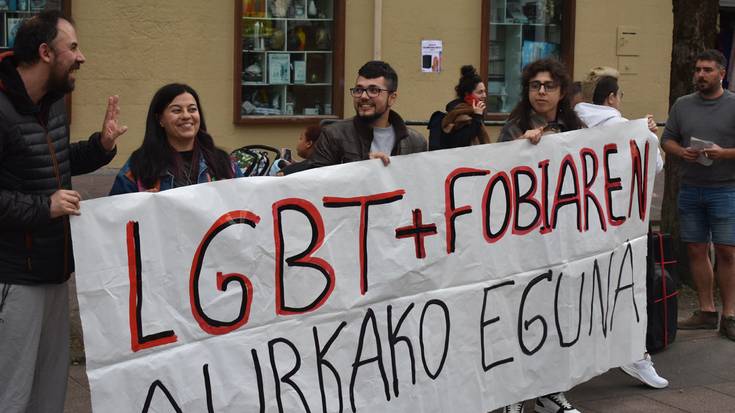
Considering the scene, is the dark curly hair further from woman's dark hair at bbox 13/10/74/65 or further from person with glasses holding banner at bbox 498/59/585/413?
woman's dark hair at bbox 13/10/74/65

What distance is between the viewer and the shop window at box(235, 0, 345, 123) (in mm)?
12695

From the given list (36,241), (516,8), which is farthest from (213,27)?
(36,241)

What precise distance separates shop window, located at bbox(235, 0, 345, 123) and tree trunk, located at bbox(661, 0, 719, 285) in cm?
487

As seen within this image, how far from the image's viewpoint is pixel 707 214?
7.59 m

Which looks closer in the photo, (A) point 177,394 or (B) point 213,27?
(A) point 177,394

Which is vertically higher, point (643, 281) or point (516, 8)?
point (516, 8)

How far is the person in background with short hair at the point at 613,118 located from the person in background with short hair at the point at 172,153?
2452mm

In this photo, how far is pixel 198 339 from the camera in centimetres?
441

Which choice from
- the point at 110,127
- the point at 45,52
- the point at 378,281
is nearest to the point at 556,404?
the point at 378,281

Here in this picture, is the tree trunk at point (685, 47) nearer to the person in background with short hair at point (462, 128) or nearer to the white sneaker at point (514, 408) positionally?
the person in background with short hair at point (462, 128)

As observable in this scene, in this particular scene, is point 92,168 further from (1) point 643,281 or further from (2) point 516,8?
(2) point 516,8

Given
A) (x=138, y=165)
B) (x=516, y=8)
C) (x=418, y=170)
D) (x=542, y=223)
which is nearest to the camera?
(x=138, y=165)

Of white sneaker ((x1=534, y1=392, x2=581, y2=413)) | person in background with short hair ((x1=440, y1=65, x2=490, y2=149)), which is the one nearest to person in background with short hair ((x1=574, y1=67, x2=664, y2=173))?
person in background with short hair ((x1=440, y1=65, x2=490, y2=149))

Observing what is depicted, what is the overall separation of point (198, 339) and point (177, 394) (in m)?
0.22
